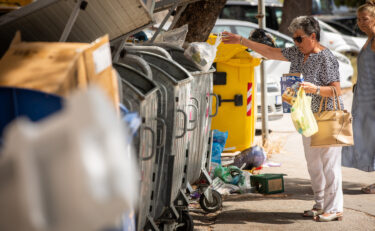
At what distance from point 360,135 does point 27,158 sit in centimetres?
577

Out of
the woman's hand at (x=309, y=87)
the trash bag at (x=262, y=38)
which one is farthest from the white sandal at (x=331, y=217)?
the trash bag at (x=262, y=38)

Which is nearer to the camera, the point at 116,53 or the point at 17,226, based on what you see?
the point at 17,226

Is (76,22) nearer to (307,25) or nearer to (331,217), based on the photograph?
(307,25)

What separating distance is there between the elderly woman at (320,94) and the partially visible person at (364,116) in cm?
112

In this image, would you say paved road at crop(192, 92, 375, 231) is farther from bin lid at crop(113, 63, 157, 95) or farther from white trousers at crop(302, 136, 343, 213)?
bin lid at crop(113, 63, 157, 95)

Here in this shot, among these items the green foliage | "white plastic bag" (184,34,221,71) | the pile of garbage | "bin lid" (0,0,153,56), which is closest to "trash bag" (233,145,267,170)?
the pile of garbage

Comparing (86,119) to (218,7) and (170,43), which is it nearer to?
(170,43)

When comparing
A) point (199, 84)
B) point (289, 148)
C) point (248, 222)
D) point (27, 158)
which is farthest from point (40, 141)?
point (289, 148)

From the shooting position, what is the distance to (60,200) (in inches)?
57.1

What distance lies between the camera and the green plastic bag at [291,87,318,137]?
5.01m

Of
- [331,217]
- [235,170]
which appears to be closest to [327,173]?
[331,217]

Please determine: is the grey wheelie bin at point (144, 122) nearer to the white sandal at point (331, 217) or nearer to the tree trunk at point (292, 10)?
the white sandal at point (331, 217)

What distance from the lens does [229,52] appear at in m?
7.91

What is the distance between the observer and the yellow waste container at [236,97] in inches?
317
